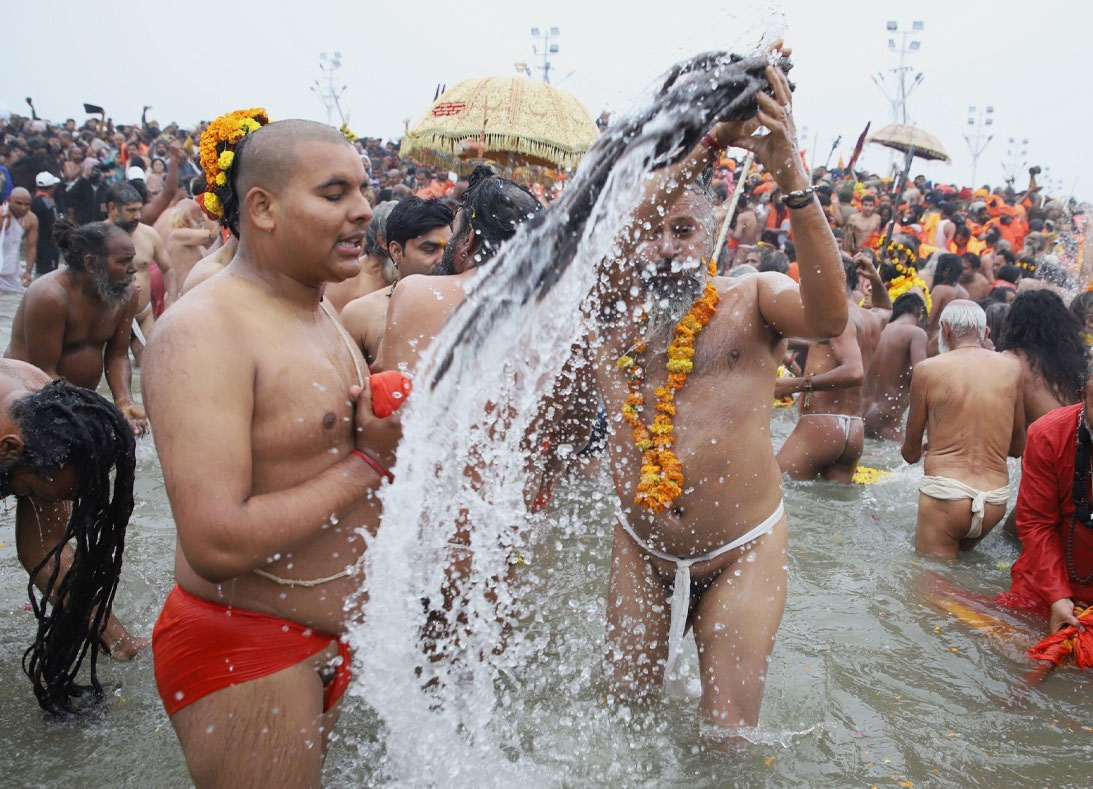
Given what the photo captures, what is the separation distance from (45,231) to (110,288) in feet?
41.8

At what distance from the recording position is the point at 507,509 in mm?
3340

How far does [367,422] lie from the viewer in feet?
7.34

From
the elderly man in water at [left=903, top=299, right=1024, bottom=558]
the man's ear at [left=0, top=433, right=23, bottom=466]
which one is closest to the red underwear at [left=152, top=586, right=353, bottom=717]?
the man's ear at [left=0, top=433, right=23, bottom=466]

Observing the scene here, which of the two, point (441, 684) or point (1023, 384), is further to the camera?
point (1023, 384)

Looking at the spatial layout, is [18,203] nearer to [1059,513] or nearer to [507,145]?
[507,145]

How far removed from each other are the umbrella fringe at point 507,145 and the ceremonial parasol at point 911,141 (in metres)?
10.9

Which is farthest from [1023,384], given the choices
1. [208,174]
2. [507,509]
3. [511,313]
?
[208,174]

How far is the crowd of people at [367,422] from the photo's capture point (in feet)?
6.83

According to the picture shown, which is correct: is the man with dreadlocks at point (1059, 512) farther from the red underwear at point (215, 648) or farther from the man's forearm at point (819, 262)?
the red underwear at point (215, 648)

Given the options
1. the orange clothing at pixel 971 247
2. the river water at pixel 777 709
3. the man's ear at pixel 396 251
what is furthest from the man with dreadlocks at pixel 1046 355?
the orange clothing at pixel 971 247

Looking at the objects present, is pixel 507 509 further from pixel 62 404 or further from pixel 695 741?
pixel 62 404

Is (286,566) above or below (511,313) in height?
below

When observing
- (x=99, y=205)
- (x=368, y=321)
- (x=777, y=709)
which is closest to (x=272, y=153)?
(x=368, y=321)

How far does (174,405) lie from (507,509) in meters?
1.61
